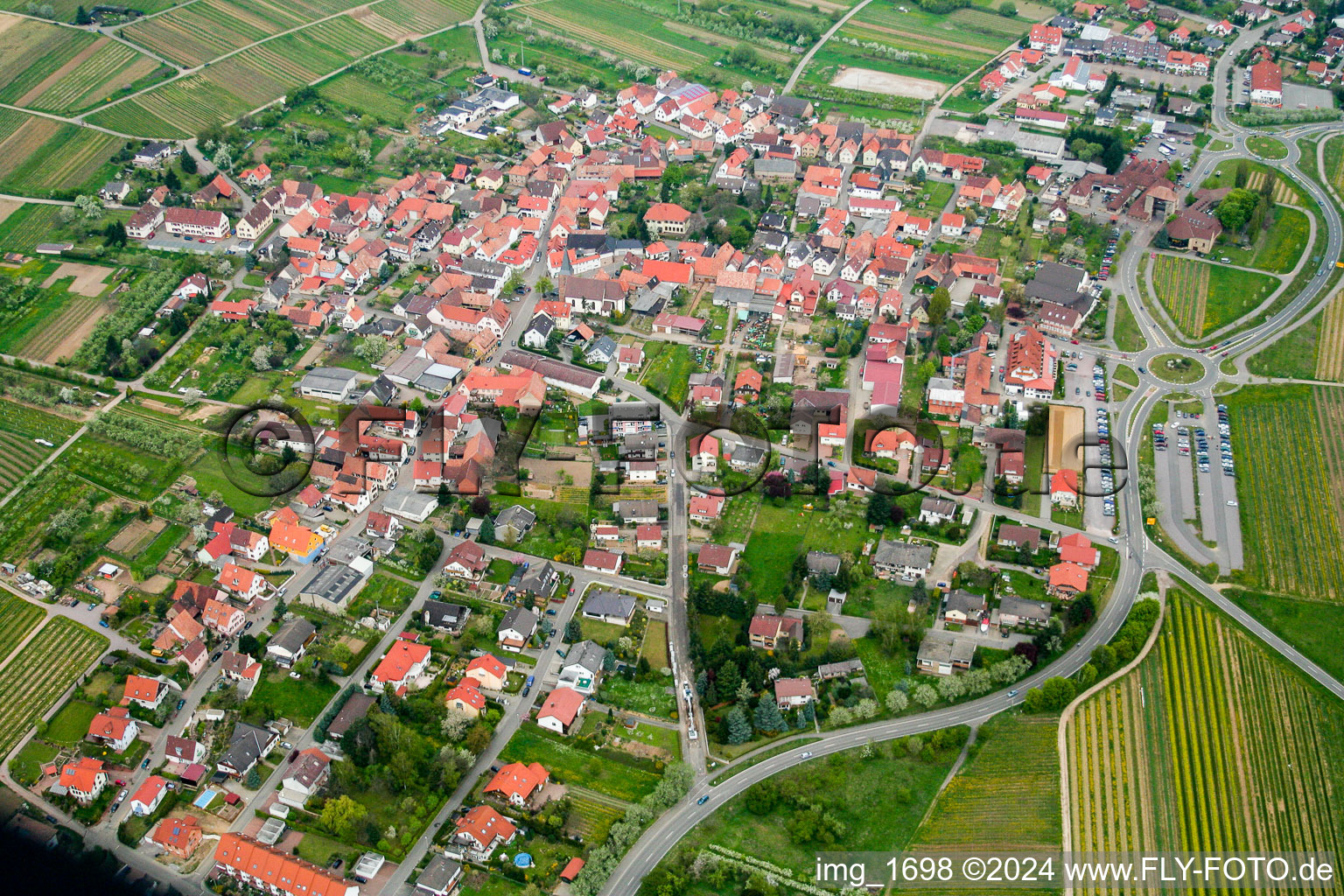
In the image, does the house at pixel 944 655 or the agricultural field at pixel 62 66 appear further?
the agricultural field at pixel 62 66

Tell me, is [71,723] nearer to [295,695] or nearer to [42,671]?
[42,671]

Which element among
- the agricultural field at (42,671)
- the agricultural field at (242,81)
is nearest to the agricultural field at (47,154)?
the agricultural field at (242,81)

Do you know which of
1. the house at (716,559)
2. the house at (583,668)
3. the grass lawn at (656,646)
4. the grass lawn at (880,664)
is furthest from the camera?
the house at (716,559)

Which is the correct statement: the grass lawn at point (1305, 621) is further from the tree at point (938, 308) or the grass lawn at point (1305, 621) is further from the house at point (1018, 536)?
the tree at point (938, 308)

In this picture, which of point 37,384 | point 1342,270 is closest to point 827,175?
point 1342,270

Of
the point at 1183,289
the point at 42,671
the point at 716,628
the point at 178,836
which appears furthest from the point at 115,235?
the point at 1183,289
